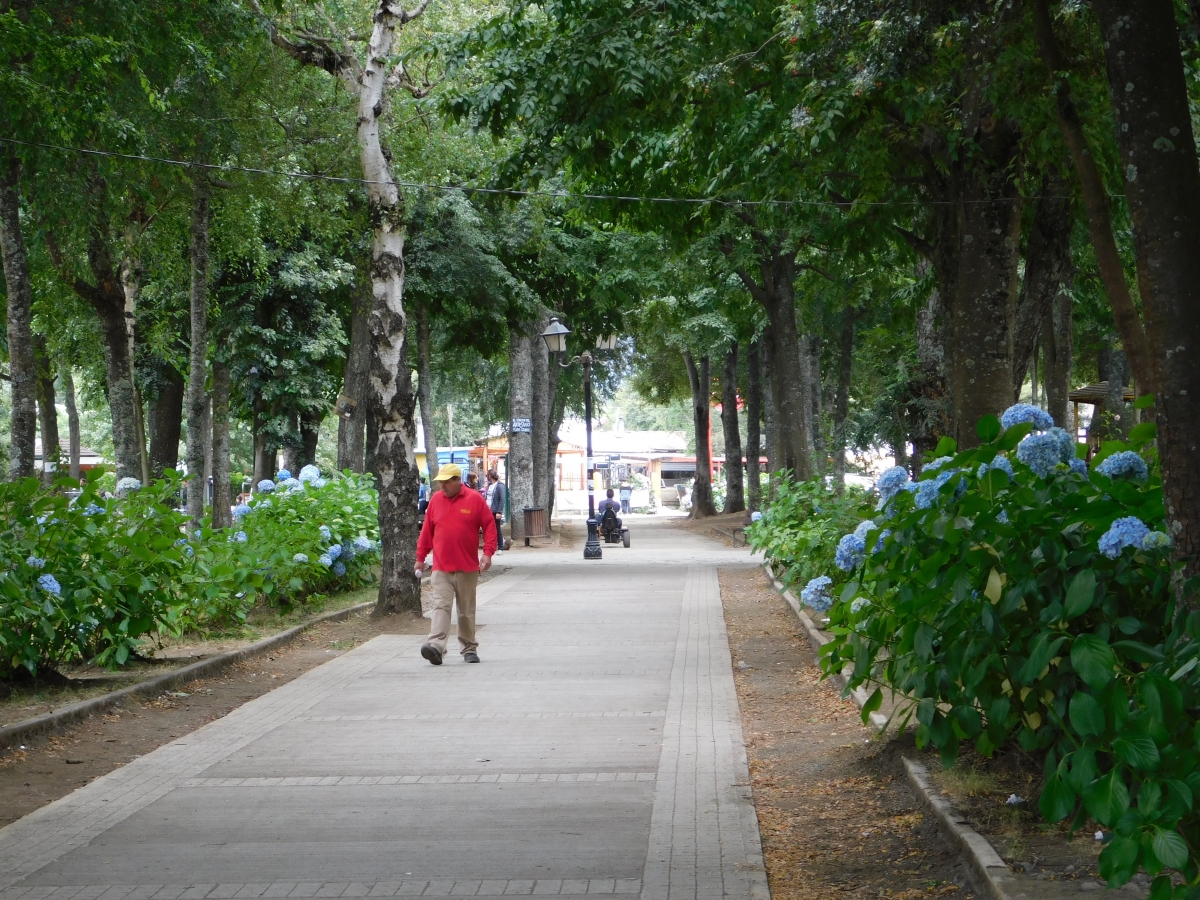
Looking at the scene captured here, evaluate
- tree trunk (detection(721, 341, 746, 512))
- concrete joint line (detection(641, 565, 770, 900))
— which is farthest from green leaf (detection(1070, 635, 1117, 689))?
tree trunk (detection(721, 341, 746, 512))

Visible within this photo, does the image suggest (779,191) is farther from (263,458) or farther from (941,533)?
(263,458)

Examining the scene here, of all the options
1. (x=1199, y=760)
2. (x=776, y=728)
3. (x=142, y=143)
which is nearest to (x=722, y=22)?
(x=142, y=143)

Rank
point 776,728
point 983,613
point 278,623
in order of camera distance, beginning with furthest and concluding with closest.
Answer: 1. point 278,623
2. point 776,728
3. point 983,613

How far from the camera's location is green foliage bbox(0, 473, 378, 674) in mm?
9844

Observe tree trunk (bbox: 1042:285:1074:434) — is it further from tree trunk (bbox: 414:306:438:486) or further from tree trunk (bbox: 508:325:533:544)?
tree trunk (bbox: 414:306:438:486)

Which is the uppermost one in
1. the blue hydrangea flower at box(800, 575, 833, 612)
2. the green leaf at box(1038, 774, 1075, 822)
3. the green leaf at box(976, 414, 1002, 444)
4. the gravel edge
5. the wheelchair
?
the green leaf at box(976, 414, 1002, 444)

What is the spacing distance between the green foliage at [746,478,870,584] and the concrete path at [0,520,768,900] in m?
1.74

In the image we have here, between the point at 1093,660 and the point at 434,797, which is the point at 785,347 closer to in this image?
the point at 434,797

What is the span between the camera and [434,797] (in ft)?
25.4

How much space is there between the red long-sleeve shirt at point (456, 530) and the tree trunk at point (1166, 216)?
9.41 metres

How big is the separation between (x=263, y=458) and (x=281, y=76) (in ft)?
45.0

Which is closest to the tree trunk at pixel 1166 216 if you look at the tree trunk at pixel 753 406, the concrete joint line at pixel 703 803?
the concrete joint line at pixel 703 803

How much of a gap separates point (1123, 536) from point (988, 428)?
91cm

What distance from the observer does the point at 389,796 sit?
777 cm
